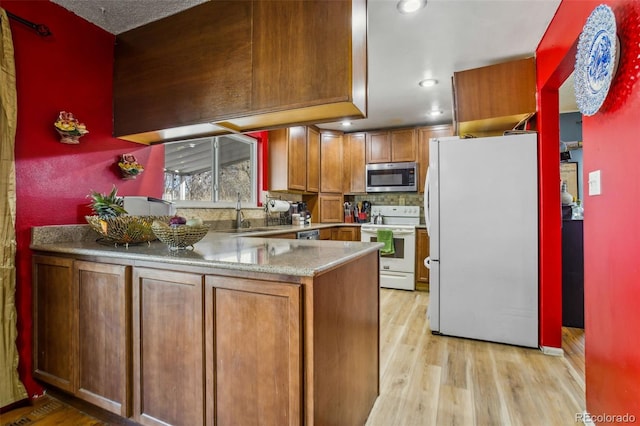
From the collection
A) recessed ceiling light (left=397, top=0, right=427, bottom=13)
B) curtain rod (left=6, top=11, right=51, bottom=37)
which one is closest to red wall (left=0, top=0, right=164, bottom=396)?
curtain rod (left=6, top=11, right=51, bottom=37)

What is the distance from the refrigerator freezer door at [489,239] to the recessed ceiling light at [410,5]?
1.10 metres

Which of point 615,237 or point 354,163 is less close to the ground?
point 354,163

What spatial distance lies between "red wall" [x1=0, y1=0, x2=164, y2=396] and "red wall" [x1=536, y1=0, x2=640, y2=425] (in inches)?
108

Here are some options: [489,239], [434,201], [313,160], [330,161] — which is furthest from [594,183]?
[330,161]

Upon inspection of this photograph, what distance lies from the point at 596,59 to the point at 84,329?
270 centimetres

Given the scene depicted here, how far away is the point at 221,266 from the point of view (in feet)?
3.89

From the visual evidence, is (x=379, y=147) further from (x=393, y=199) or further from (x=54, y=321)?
(x=54, y=321)

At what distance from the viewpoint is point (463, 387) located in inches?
75.0

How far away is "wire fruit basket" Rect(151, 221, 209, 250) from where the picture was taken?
1.49m

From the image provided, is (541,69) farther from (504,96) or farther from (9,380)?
(9,380)

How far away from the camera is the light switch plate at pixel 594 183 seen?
1.41m

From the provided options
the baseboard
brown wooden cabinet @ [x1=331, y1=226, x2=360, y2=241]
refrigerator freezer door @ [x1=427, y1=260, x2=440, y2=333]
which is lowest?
the baseboard

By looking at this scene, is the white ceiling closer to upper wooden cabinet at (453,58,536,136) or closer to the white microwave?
upper wooden cabinet at (453,58,536,136)

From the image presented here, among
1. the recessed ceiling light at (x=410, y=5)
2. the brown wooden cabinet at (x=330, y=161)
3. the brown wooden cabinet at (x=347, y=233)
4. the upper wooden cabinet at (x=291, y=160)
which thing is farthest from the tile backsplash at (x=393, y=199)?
the recessed ceiling light at (x=410, y=5)
